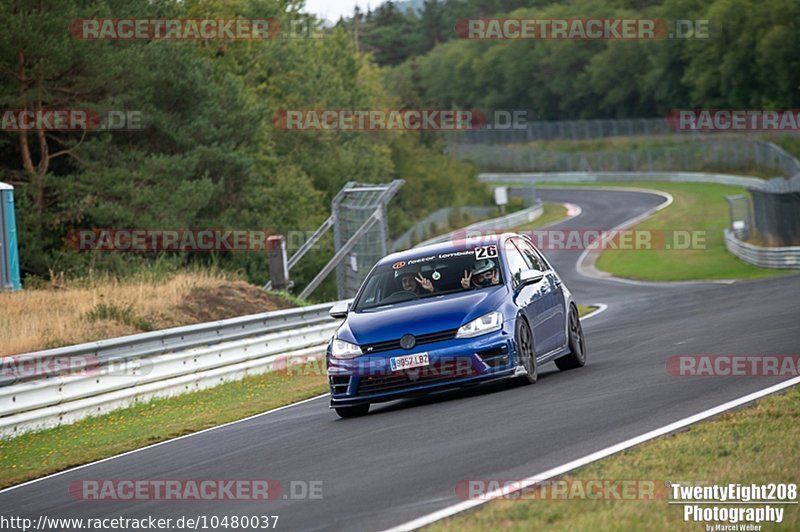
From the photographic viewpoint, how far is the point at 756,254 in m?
40.6

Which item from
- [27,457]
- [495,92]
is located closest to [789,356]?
[27,457]

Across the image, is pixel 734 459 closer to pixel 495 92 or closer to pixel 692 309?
pixel 692 309

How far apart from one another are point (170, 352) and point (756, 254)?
2679 centimetres

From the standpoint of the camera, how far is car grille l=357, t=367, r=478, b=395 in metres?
12.1

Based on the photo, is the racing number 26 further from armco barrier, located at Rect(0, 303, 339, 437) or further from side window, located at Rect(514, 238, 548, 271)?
armco barrier, located at Rect(0, 303, 339, 437)

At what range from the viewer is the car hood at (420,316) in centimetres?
1225

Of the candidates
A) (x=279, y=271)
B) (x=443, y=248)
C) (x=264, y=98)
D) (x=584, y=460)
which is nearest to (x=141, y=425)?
(x=443, y=248)

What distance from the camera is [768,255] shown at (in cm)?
3919

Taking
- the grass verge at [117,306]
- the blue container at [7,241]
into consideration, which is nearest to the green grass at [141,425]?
the grass verge at [117,306]

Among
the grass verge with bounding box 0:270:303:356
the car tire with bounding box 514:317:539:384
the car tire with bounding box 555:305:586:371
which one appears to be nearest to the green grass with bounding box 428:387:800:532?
the car tire with bounding box 514:317:539:384

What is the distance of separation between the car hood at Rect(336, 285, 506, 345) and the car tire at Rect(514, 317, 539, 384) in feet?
1.07

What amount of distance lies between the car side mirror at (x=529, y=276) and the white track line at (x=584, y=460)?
3013 millimetres

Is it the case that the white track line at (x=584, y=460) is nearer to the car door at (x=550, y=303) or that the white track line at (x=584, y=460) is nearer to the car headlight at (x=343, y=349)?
the car door at (x=550, y=303)

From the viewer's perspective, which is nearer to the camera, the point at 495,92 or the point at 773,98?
the point at 773,98
